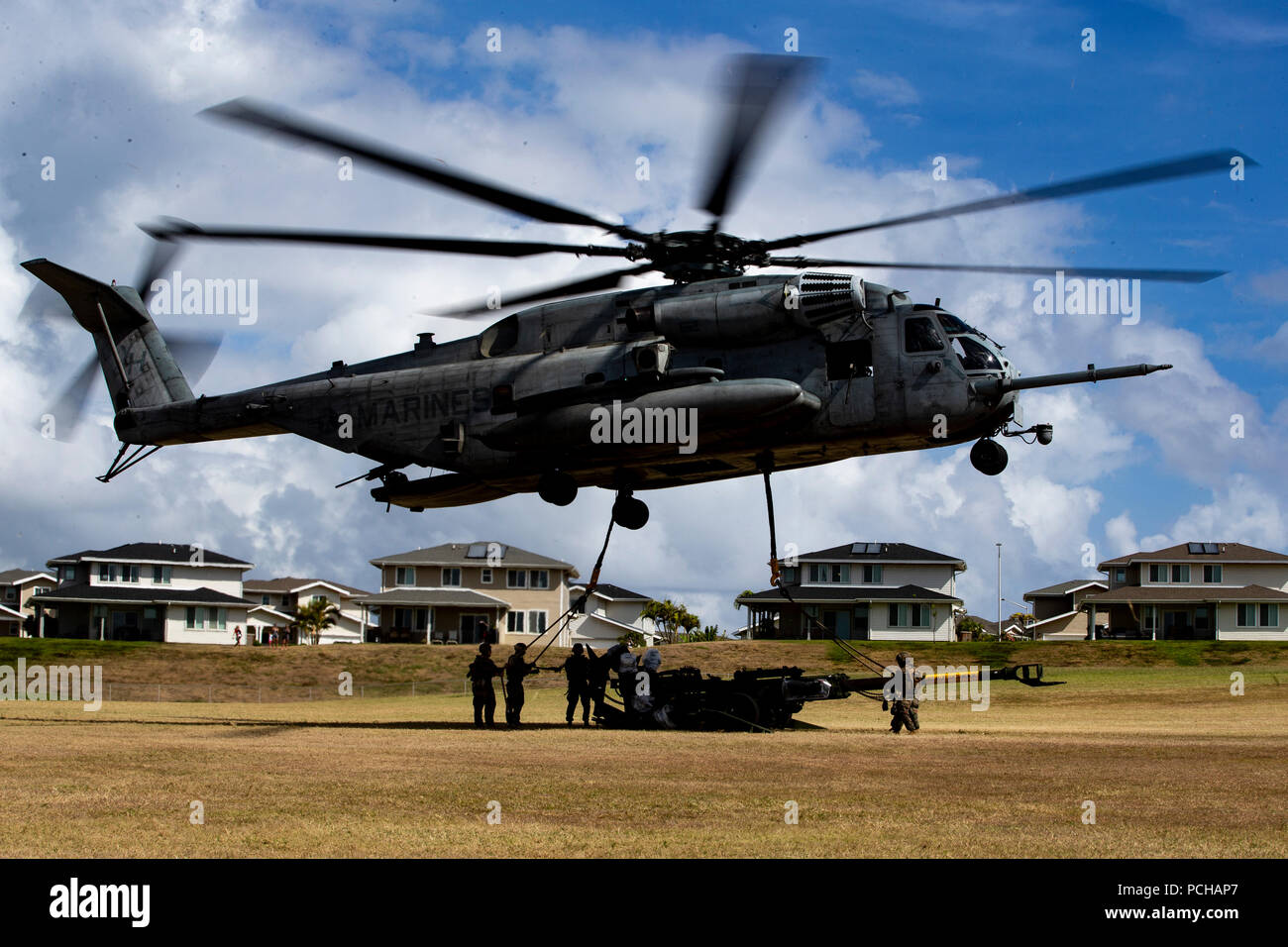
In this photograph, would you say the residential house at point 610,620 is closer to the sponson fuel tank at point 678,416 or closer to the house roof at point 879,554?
the house roof at point 879,554

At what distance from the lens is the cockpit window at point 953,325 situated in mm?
21688

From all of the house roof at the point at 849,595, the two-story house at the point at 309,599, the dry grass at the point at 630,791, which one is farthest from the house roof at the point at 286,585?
the dry grass at the point at 630,791

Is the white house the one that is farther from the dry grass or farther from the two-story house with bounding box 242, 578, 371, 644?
the dry grass

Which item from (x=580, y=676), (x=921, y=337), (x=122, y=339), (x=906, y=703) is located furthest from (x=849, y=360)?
(x=122, y=339)

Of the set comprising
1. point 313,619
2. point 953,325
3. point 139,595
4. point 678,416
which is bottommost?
point 313,619

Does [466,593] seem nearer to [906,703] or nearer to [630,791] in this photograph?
[906,703]

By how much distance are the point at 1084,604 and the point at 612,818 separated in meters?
74.8

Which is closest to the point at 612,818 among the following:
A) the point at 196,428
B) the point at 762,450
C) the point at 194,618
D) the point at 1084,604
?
the point at 762,450

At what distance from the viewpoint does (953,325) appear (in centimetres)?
2175

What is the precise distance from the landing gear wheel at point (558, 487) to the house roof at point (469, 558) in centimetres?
6222

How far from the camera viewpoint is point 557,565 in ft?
289

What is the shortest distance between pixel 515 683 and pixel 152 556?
73.5 meters

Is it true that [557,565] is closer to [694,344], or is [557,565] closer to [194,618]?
[194,618]

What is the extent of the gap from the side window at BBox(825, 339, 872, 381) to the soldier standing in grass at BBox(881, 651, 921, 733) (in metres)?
5.17
